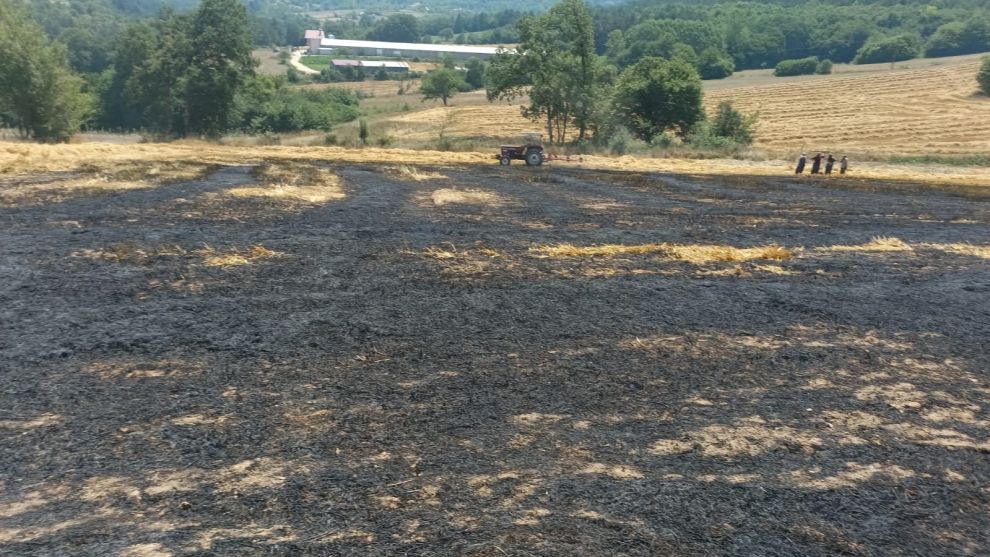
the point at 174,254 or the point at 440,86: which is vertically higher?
the point at 440,86

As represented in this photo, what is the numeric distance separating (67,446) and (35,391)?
63.4 inches

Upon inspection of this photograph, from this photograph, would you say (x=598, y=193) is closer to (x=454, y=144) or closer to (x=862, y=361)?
(x=862, y=361)

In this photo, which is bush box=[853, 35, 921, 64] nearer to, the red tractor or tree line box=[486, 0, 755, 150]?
tree line box=[486, 0, 755, 150]

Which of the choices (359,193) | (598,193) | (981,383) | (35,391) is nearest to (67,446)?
(35,391)

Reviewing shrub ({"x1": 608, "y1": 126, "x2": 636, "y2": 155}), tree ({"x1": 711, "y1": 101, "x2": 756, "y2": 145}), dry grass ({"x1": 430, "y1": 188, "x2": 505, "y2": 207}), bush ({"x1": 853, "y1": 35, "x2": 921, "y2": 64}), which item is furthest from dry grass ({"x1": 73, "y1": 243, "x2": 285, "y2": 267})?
bush ({"x1": 853, "y1": 35, "x2": 921, "y2": 64})

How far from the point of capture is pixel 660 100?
44781mm

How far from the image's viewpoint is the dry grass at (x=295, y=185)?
20516 millimetres

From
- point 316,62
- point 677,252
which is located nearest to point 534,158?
point 677,252

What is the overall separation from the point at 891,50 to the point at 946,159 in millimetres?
74701

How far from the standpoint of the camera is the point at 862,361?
10266 mm

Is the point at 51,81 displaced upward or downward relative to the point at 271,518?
upward

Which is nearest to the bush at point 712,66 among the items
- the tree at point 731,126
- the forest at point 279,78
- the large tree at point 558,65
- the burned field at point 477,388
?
the forest at point 279,78

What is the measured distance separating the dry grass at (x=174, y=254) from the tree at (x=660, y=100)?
111ft

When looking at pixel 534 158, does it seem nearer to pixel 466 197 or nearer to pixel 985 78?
pixel 466 197
